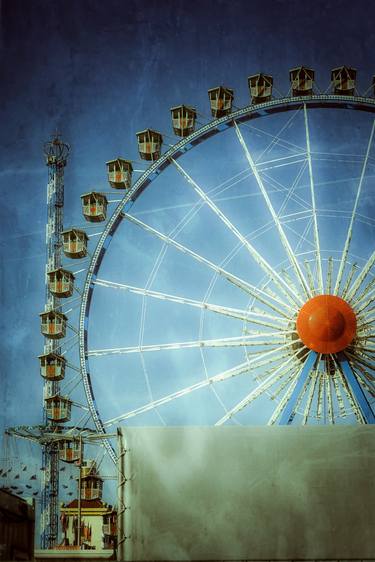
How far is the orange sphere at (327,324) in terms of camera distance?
58.7 ft

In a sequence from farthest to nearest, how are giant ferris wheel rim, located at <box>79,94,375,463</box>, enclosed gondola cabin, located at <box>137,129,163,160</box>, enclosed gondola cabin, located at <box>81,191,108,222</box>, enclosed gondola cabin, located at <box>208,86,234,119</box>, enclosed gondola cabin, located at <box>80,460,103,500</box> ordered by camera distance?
1. enclosed gondola cabin, located at <box>137,129,163,160</box>
2. enclosed gondola cabin, located at <box>81,191,108,222</box>
3. enclosed gondola cabin, located at <box>208,86,234,119</box>
4. enclosed gondola cabin, located at <box>80,460,103,500</box>
5. giant ferris wheel rim, located at <box>79,94,375,463</box>

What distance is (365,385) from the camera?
18266mm

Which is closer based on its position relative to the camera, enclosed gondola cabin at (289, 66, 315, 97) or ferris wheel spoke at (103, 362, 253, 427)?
ferris wheel spoke at (103, 362, 253, 427)

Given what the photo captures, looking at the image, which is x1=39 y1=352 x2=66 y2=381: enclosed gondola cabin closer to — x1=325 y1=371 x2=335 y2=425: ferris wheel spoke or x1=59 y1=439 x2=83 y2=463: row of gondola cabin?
x1=59 y1=439 x2=83 y2=463: row of gondola cabin

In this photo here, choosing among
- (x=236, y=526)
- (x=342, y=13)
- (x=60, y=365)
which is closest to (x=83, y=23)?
(x=342, y=13)

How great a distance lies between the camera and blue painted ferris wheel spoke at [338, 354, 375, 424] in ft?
56.6

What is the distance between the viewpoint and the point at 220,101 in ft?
68.4

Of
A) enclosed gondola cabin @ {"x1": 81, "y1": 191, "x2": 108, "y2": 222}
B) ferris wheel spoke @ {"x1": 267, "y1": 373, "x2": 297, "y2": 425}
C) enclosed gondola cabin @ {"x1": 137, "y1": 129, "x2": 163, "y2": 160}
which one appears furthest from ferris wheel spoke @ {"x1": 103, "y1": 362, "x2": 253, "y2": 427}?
enclosed gondola cabin @ {"x1": 137, "y1": 129, "x2": 163, "y2": 160}

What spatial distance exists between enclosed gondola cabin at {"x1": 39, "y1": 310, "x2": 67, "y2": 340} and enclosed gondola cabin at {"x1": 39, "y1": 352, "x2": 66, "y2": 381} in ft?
1.54

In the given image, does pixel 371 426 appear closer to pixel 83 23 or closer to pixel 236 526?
pixel 236 526

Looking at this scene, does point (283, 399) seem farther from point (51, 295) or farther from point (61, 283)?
point (51, 295)

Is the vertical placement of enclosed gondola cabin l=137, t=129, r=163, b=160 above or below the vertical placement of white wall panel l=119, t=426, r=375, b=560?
above

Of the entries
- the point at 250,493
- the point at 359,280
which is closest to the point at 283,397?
the point at 359,280

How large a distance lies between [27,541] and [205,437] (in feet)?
10.9
